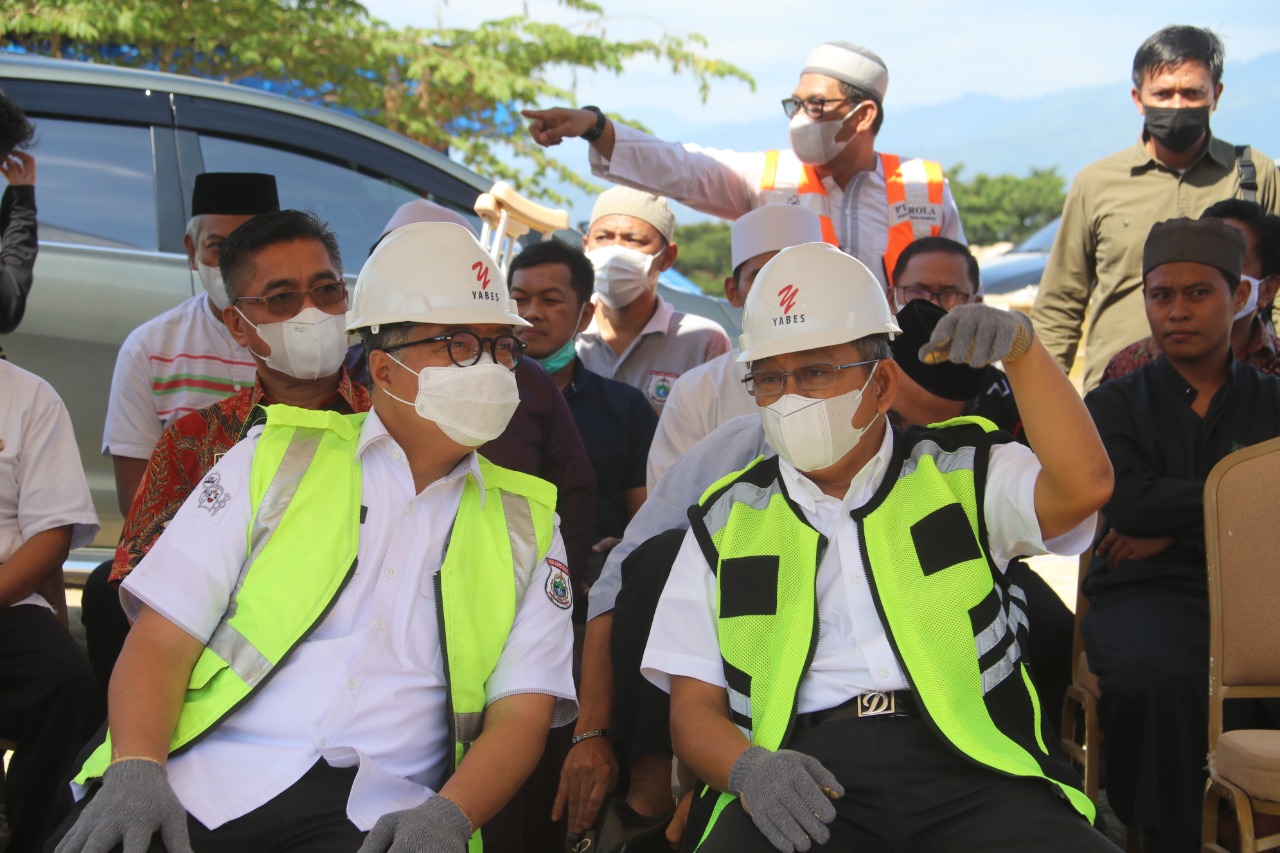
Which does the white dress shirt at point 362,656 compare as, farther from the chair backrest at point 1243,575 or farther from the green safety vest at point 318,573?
the chair backrest at point 1243,575

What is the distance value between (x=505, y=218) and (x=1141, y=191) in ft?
8.62

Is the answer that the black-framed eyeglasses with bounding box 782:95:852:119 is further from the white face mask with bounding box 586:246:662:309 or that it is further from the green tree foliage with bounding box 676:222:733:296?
the green tree foliage with bounding box 676:222:733:296

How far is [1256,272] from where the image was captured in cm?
445

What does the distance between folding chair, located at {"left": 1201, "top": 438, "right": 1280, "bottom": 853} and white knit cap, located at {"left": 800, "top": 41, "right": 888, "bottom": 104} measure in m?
2.14

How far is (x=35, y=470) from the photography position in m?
3.52

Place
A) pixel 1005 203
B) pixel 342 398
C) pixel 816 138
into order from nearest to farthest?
pixel 342 398 < pixel 816 138 < pixel 1005 203

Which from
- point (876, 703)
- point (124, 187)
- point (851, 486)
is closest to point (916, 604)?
point (876, 703)

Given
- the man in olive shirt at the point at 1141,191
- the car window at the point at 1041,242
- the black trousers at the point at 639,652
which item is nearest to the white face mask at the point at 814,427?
the black trousers at the point at 639,652

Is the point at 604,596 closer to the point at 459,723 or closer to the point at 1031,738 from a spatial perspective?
the point at 459,723

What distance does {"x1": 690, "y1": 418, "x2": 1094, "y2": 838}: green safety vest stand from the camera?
2.54 metres

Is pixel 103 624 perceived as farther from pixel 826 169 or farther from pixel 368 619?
pixel 826 169

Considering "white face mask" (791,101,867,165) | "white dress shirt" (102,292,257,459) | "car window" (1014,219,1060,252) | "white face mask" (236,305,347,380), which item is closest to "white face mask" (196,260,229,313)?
"white dress shirt" (102,292,257,459)

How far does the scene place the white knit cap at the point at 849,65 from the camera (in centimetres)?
475

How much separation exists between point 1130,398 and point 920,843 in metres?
→ 1.96
